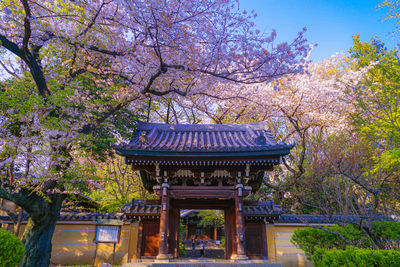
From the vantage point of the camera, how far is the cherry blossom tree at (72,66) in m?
5.99

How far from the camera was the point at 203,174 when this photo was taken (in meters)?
7.64

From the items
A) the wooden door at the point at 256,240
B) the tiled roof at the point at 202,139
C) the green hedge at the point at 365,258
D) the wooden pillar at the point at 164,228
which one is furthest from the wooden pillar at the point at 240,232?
the green hedge at the point at 365,258

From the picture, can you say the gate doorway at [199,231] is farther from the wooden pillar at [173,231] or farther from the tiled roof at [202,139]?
the tiled roof at [202,139]

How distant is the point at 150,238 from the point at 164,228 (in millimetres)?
2684

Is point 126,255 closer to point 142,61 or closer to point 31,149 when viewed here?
point 31,149

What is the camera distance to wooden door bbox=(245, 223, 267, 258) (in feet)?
30.6

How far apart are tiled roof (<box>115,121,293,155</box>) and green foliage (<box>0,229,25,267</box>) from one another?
10.5 ft

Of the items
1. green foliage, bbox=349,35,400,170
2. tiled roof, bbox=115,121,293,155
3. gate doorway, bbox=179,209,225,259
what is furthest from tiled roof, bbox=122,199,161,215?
gate doorway, bbox=179,209,225,259

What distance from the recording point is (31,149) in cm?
634

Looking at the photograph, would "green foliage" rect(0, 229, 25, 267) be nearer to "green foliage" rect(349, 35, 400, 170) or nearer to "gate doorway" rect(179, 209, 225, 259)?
"green foliage" rect(349, 35, 400, 170)

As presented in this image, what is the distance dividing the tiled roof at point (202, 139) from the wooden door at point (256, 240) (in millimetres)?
3940

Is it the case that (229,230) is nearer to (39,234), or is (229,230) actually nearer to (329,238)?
(329,238)

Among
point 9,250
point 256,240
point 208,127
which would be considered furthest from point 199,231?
point 9,250

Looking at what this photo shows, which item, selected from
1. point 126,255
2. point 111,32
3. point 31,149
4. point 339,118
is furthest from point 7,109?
point 339,118
